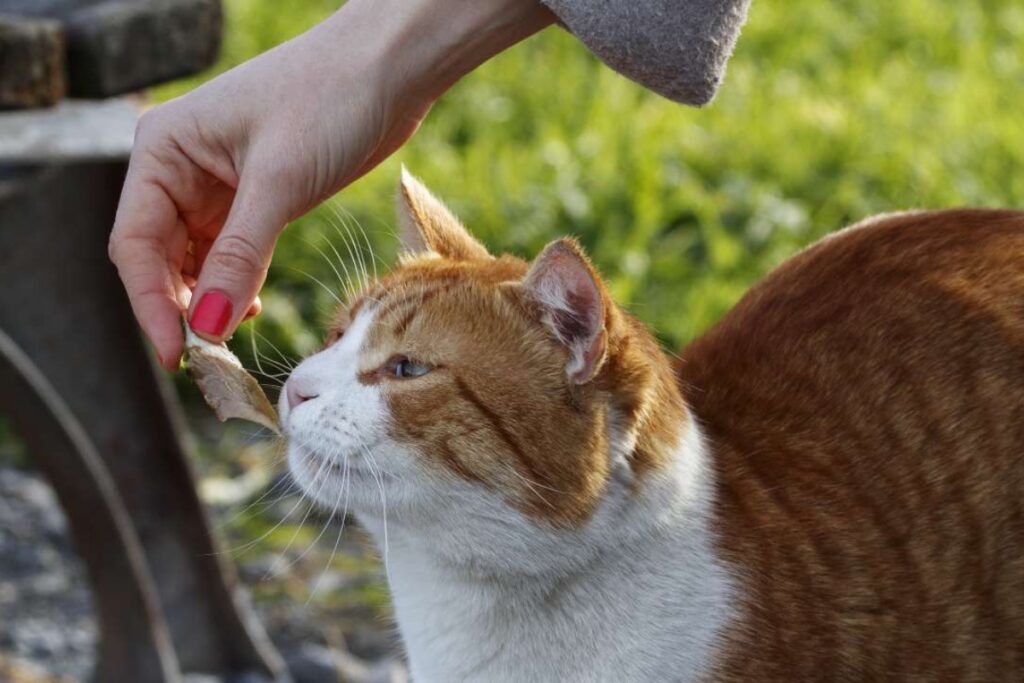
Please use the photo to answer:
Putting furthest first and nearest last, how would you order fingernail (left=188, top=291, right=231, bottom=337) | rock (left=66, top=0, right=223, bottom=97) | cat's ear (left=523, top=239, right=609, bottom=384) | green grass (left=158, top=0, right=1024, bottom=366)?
green grass (left=158, top=0, right=1024, bottom=366) < rock (left=66, top=0, right=223, bottom=97) < fingernail (left=188, top=291, right=231, bottom=337) < cat's ear (left=523, top=239, right=609, bottom=384)

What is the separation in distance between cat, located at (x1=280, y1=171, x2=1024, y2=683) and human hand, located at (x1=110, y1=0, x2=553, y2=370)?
6.1 inches

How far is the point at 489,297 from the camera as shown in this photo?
2.05m

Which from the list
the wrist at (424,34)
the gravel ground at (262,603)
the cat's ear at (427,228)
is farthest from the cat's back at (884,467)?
the gravel ground at (262,603)

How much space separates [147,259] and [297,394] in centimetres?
25

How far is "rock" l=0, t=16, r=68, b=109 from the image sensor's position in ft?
8.00

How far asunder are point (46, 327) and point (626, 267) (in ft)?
5.70

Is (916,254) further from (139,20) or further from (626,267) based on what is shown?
(626,267)

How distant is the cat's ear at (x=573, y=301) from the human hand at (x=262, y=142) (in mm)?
292

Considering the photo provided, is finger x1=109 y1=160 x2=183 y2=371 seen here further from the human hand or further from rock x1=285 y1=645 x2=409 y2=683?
rock x1=285 y1=645 x2=409 y2=683

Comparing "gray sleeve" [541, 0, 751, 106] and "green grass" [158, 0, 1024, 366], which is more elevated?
"gray sleeve" [541, 0, 751, 106]

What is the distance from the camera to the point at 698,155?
518 cm

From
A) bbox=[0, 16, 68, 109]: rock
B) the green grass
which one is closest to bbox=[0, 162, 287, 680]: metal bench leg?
bbox=[0, 16, 68, 109]: rock

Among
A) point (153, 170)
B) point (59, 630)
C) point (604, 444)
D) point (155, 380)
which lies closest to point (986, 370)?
point (604, 444)

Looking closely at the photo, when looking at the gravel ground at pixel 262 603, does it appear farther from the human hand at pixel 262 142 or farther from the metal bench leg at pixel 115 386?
the human hand at pixel 262 142
